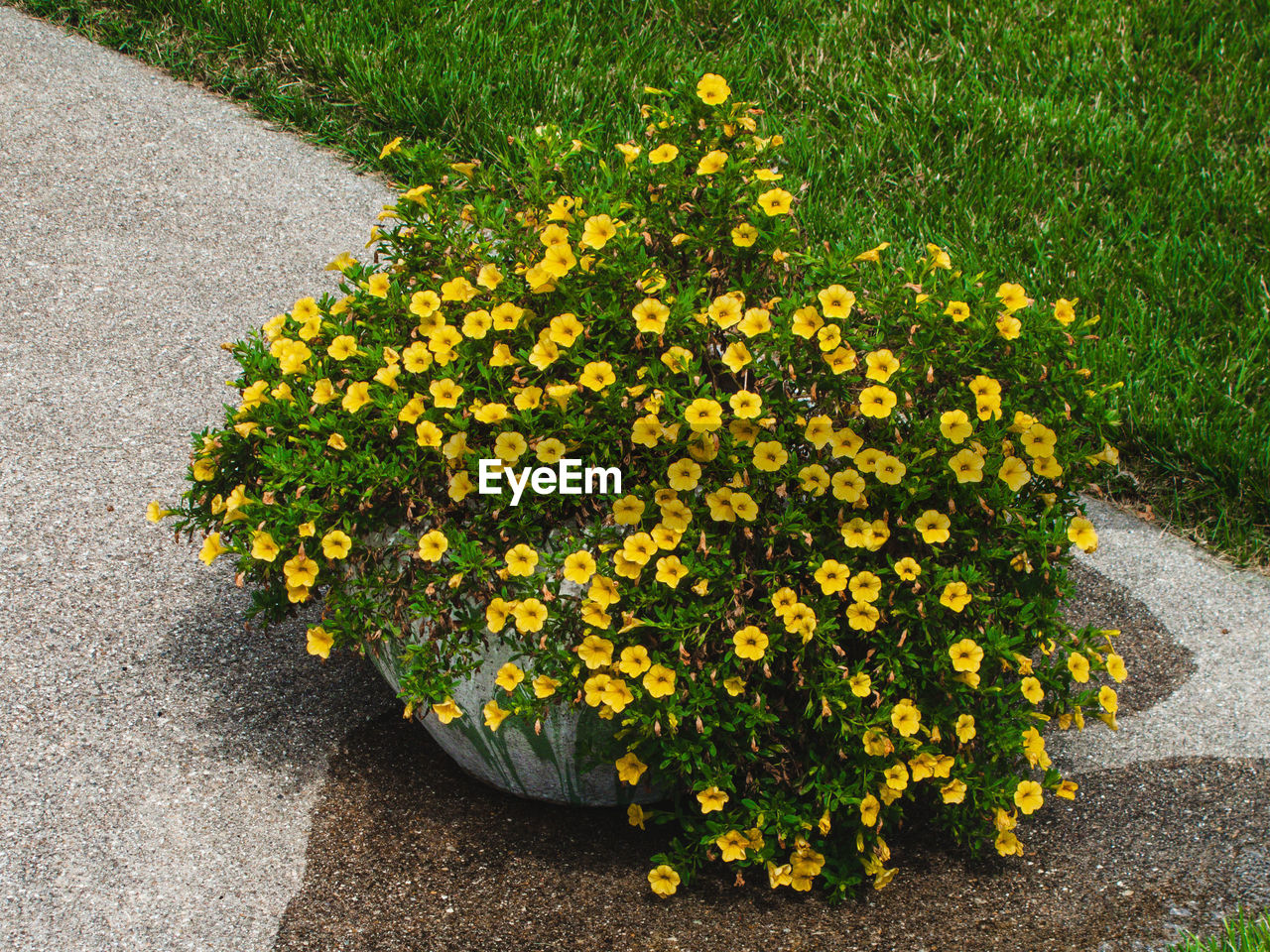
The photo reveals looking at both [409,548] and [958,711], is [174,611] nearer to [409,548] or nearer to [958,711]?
[409,548]

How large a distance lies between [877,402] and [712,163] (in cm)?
59

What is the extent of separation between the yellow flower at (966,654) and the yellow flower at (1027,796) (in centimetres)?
32

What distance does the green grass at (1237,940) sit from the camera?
7.25 ft

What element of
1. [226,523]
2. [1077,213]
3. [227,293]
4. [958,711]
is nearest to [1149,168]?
[1077,213]

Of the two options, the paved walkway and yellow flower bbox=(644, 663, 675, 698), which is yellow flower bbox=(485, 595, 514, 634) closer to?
yellow flower bbox=(644, 663, 675, 698)

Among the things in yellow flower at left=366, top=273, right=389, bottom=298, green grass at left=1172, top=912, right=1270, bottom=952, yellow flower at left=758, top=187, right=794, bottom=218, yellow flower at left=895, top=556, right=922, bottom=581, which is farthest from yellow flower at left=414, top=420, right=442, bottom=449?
green grass at left=1172, top=912, right=1270, bottom=952

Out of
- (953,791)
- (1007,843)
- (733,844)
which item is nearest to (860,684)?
(953,791)

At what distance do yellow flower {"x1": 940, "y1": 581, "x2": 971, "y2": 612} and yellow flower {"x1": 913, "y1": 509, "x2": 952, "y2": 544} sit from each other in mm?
90

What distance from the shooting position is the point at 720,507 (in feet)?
7.32

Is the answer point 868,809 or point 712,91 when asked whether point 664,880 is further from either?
point 712,91

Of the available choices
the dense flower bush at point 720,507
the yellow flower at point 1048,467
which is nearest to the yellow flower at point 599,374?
the dense flower bush at point 720,507

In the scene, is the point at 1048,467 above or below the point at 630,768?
above

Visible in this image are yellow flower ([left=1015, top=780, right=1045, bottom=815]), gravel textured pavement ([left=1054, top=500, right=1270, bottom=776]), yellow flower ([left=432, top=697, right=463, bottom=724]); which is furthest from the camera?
gravel textured pavement ([left=1054, top=500, right=1270, bottom=776])

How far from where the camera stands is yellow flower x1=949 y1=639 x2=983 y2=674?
7.27ft
